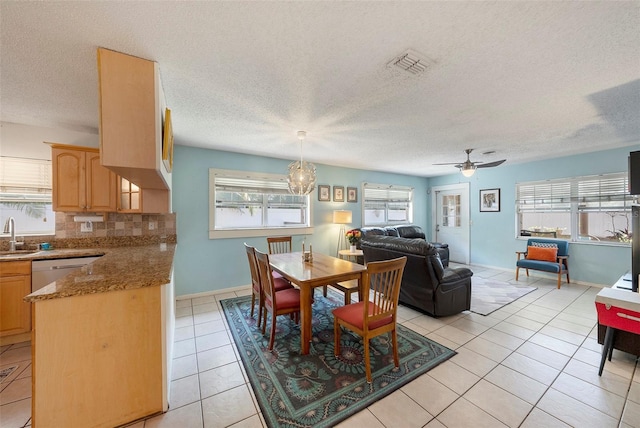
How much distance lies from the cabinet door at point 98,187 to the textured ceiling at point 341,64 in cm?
50

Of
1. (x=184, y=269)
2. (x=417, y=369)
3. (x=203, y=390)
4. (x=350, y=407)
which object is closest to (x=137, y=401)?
(x=203, y=390)

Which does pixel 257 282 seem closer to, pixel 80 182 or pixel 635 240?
pixel 80 182

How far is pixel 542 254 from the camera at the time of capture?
14.9 feet

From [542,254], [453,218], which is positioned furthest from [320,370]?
[453,218]

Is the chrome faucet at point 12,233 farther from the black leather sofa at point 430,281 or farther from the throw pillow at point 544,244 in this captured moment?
the throw pillow at point 544,244

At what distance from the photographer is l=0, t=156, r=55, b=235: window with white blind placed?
2.91 m

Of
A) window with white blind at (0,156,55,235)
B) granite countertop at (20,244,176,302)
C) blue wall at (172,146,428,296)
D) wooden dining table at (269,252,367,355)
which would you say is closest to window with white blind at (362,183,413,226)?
blue wall at (172,146,428,296)

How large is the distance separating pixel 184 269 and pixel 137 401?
8.08 ft

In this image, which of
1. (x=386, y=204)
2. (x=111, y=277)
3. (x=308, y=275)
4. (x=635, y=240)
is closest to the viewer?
(x=111, y=277)

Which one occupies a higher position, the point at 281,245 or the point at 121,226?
the point at 121,226

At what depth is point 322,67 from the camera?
180 cm

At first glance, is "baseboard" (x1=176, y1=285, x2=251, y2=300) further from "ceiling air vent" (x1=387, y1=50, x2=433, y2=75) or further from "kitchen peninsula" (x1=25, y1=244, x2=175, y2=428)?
"ceiling air vent" (x1=387, y1=50, x2=433, y2=75)

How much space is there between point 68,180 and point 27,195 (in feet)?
2.24

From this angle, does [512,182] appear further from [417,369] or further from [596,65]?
[417,369]
